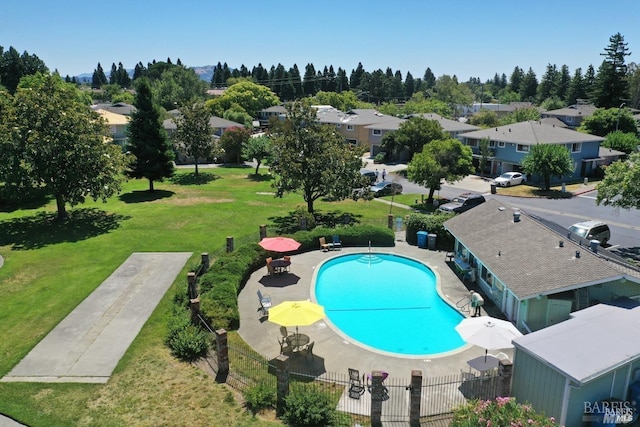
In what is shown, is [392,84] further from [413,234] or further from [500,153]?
[413,234]

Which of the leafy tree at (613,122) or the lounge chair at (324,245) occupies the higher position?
the leafy tree at (613,122)

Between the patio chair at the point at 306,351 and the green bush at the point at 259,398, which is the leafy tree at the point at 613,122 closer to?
the patio chair at the point at 306,351

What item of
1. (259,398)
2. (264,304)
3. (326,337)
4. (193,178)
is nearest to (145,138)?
(193,178)

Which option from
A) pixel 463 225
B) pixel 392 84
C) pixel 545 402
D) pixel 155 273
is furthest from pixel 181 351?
pixel 392 84

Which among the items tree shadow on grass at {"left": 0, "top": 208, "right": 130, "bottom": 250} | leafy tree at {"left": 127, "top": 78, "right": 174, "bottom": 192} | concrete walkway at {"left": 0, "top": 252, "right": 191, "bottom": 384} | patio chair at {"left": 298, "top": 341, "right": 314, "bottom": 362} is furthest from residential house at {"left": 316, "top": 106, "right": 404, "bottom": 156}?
patio chair at {"left": 298, "top": 341, "right": 314, "bottom": 362}

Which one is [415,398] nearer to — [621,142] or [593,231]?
[593,231]

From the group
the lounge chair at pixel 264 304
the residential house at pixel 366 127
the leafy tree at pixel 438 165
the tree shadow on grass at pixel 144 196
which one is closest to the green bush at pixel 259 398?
the lounge chair at pixel 264 304
